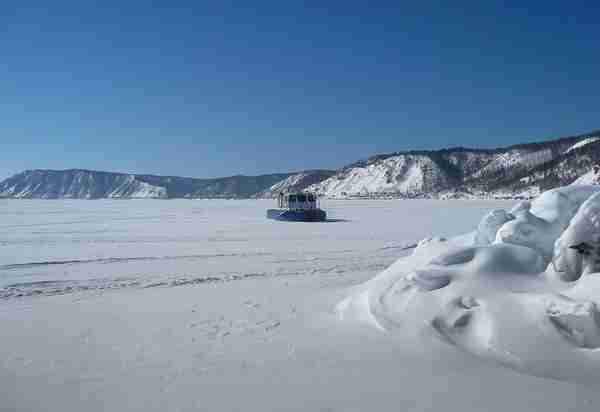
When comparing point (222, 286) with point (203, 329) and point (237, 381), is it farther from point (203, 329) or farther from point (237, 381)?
point (237, 381)

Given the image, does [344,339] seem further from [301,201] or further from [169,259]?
[301,201]

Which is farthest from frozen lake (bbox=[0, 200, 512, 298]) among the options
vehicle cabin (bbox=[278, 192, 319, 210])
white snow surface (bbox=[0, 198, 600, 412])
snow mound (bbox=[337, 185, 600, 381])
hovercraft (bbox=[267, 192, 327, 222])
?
vehicle cabin (bbox=[278, 192, 319, 210])

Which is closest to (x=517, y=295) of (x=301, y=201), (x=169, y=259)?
(x=169, y=259)

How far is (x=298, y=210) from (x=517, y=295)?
3083cm

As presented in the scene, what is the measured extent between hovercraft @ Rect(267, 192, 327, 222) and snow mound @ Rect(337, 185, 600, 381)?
27280 millimetres

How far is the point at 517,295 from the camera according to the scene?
18.1 feet

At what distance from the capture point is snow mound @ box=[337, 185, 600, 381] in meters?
4.77

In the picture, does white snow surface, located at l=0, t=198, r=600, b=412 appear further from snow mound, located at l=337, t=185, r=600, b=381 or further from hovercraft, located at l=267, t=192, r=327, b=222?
hovercraft, located at l=267, t=192, r=327, b=222

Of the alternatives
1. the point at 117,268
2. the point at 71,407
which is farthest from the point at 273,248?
the point at 71,407

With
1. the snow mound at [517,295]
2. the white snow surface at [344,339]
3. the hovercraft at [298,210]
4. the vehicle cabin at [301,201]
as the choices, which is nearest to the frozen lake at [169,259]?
the white snow surface at [344,339]

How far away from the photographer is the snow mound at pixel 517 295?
15.6ft

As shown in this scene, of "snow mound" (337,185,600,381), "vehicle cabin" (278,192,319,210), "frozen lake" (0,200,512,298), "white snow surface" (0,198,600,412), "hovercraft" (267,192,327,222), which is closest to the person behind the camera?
"white snow surface" (0,198,600,412)

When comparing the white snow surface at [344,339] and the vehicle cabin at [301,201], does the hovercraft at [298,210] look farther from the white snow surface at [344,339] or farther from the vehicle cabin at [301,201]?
the white snow surface at [344,339]

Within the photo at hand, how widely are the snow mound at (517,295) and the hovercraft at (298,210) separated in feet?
89.5
